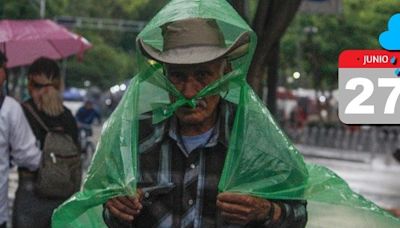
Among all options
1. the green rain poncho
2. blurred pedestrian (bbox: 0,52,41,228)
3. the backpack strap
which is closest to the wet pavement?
the backpack strap

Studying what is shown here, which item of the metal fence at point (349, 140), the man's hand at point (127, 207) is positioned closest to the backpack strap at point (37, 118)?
the man's hand at point (127, 207)

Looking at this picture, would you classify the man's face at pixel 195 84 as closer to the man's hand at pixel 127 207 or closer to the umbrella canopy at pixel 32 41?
the man's hand at pixel 127 207

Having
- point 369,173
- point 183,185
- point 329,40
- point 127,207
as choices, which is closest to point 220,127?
point 183,185

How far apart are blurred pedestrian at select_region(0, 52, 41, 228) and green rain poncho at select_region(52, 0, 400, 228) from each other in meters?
1.41

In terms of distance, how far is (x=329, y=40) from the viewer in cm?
1778

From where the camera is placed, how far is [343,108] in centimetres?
465

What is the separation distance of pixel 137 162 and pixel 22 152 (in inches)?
67.6

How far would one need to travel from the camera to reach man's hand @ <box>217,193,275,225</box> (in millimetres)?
2611

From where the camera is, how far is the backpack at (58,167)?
4.67 meters

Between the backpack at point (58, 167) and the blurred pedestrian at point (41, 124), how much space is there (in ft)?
0.06

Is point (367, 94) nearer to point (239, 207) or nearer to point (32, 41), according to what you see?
point (239, 207)

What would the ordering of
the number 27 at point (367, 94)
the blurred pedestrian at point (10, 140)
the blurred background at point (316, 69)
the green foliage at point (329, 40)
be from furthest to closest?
the green foliage at point (329, 40) < the blurred background at point (316, 69) < the number 27 at point (367, 94) < the blurred pedestrian at point (10, 140)

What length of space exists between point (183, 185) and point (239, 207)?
24 centimetres

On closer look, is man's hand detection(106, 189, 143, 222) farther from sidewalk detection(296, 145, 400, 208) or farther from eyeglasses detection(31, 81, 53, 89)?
sidewalk detection(296, 145, 400, 208)
